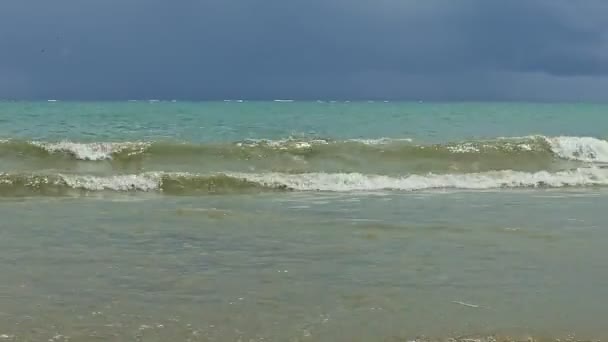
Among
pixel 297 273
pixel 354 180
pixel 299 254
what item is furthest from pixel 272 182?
pixel 297 273

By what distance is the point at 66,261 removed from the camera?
724 centimetres

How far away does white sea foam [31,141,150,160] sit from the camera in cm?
1920

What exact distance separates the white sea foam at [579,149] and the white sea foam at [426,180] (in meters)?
4.81

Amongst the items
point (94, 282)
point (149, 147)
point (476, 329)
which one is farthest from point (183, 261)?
point (149, 147)

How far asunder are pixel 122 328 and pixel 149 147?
15.3 metres

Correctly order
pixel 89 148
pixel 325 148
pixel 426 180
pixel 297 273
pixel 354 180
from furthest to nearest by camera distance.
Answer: pixel 325 148 → pixel 89 148 → pixel 426 180 → pixel 354 180 → pixel 297 273

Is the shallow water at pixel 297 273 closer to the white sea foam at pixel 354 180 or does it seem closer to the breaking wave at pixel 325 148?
the white sea foam at pixel 354 180

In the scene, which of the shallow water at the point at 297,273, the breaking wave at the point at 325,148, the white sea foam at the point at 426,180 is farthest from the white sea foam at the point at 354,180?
the breaking wave at the point at 325,148

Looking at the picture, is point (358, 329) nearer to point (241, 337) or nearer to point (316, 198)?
point (241, 337)

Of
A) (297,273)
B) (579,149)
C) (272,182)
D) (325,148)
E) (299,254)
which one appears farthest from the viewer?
(579,149)

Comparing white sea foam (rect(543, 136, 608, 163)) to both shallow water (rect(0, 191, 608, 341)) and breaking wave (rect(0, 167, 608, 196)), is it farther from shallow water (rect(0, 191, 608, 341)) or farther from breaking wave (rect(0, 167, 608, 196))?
shallow water (rect(0, 191, 608, 341))

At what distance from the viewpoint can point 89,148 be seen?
1938 centimetres

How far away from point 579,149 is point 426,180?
28.8 ft

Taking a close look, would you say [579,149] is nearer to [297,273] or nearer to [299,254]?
[299,254]
